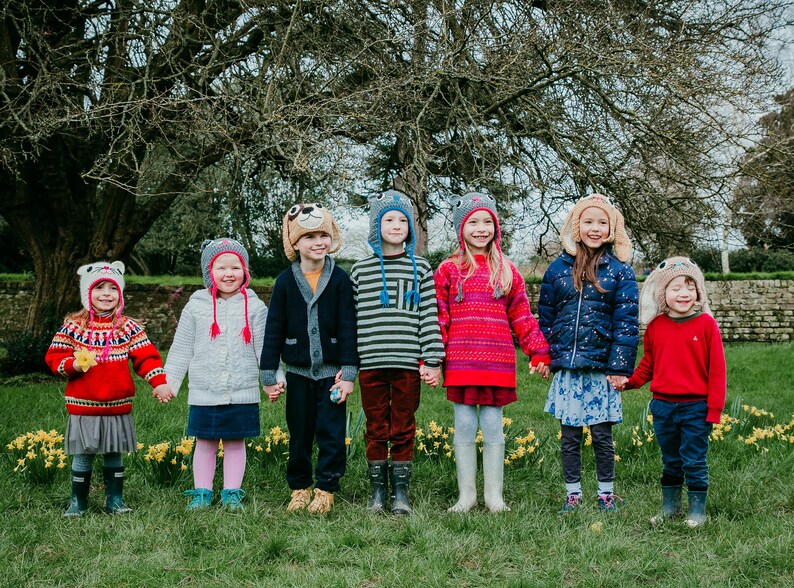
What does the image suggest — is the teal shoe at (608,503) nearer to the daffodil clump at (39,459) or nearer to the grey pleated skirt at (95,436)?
the grey pleated skirt at (95,436)

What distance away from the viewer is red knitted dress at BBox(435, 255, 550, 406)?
3.77 metres

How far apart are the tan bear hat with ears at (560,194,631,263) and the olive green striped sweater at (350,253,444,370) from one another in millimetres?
796

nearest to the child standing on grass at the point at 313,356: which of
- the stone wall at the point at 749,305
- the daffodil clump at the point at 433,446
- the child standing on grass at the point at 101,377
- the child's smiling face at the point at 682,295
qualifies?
the child standing on grass at the point at 101,377

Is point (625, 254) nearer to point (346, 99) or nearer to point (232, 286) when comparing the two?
point (232, 286)

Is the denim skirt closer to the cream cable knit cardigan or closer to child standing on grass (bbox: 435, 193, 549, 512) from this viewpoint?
the cream cable knit cardigan

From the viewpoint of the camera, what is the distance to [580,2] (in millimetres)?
6734

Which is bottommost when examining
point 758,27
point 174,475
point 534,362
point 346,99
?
point 174,475

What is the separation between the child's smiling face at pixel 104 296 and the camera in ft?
12.7

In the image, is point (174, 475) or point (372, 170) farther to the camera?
point (372, 170)

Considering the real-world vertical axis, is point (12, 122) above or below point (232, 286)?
above

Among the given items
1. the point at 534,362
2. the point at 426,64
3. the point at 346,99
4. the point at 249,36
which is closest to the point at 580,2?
the point at 426,64

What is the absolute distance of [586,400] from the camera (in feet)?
12.3

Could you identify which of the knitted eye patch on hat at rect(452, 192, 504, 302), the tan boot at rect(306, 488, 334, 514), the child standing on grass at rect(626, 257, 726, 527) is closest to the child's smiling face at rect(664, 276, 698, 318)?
the child standing on grass at rect(626, 257, 726, 527)

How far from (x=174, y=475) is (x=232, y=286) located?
1.19 m
